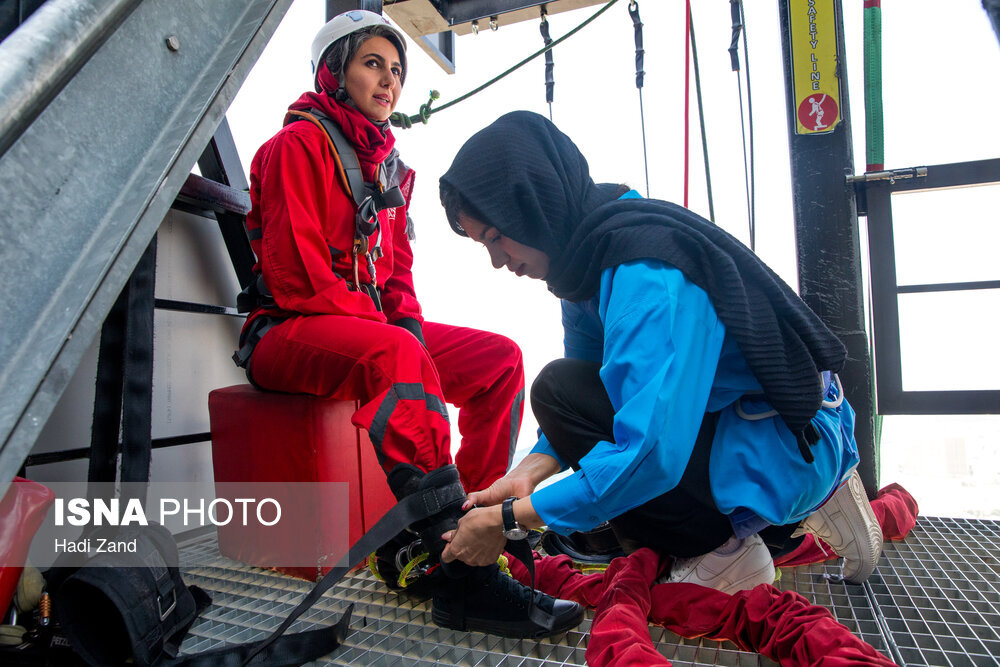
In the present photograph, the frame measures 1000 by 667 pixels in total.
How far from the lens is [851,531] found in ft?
4.38

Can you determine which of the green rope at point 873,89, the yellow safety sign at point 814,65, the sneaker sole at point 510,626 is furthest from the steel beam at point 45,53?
the green rope at point 873,89

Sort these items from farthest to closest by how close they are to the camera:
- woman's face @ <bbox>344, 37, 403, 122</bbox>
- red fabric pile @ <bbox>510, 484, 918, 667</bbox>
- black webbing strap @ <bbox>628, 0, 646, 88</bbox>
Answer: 1. black webbing strap @ <bbox>628, 0, 646, 88</bbox>
2. woman's face @ <bbox>344, 37, 403, 122</bbox>
3. red fabric pile @ <bbox>510, 484, 918, 667</bbox>

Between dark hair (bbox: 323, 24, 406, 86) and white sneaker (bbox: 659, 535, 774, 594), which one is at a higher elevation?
dark hair (bbox: 323, 24, 406, 86)

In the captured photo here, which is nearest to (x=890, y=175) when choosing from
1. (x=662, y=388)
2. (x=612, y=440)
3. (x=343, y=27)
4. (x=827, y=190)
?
(x=827, y=190)

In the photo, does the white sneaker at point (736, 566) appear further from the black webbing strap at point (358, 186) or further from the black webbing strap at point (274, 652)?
the black webbing strap at point (358, 186)

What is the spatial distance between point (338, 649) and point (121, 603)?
0.40 m

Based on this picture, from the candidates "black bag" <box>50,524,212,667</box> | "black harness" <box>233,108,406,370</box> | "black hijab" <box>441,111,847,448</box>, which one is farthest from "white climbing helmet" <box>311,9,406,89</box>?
"black bag" <box>50,524,212,667</box>

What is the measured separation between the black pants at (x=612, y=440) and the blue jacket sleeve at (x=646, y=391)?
0.20 metres

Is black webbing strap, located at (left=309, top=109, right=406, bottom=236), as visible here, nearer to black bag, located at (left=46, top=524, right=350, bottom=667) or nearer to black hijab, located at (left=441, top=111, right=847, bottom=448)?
black hijab, located at (left=441, top=111, right=847, bottom=448)

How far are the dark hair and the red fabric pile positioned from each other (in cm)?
160

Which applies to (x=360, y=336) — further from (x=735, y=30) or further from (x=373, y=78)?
(x=735, y=30)

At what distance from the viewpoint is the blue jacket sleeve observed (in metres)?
0.91

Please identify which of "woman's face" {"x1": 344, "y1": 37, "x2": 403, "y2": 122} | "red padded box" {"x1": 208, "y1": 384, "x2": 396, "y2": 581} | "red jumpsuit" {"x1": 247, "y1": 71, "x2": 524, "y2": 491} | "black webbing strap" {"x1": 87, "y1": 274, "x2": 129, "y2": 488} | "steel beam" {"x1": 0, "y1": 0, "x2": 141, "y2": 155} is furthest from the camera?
"woman's face" {"x1": 344, "y1": 37, "x2": 403, "y2": 122}

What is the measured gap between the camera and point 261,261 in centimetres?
166
